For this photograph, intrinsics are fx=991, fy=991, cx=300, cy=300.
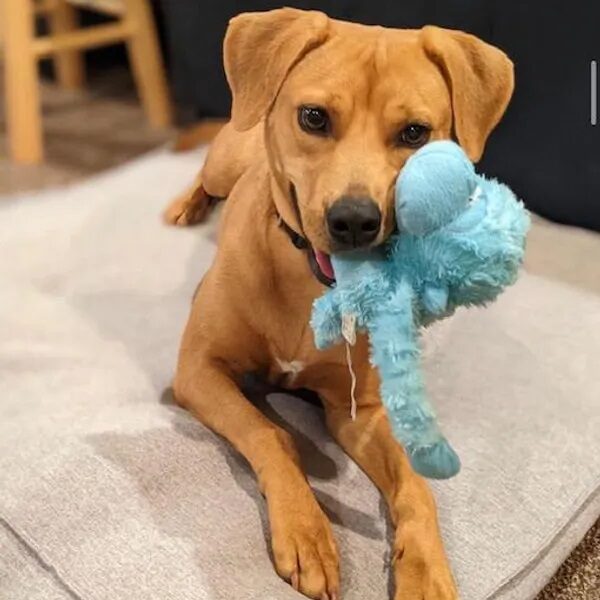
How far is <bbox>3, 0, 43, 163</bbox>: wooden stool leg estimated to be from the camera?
298 centimetres

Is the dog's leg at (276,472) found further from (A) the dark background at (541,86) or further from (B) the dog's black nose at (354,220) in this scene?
(A) the dark background at (541,86)

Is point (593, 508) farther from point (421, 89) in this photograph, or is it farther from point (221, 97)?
point (221, 97)

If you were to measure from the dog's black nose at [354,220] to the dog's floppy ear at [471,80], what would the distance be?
237 millimetres

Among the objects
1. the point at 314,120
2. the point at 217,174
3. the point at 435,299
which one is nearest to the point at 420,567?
the point at 435,299

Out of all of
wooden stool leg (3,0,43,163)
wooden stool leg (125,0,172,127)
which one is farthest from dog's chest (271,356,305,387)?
wooden stool leg (125,0,172,127)

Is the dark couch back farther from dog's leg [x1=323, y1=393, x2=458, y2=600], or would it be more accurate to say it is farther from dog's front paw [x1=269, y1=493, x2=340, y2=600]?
dog's front paw [x1=269, y1=493, x2=340, y2=600]

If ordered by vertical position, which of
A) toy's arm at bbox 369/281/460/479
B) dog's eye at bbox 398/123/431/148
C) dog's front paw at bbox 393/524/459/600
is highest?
dog's eye at bbox 398/123/431/148

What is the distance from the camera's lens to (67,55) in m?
3.63

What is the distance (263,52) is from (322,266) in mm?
322

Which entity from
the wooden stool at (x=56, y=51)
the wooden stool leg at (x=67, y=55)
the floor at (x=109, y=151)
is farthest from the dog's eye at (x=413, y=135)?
the wooden stool leg at (x=67, y=55)

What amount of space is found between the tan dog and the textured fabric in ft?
0.17

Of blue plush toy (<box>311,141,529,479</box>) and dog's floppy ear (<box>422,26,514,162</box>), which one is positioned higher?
dog's floppy ear (<box>422,26,514,162</box>)

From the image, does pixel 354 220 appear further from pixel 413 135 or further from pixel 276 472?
pixel 276 472

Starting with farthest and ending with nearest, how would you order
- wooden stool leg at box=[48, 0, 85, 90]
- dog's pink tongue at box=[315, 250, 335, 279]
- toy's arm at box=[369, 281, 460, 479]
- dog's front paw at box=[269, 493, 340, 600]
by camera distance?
wooden stool leg at box=[48, 0, 85, 90], dog's pink tongue at box=[315, 250, 335, 279], dog's front paw at box=[269, 493, 340, 600], toy's arm at box=[369, 281, 460, 479]
